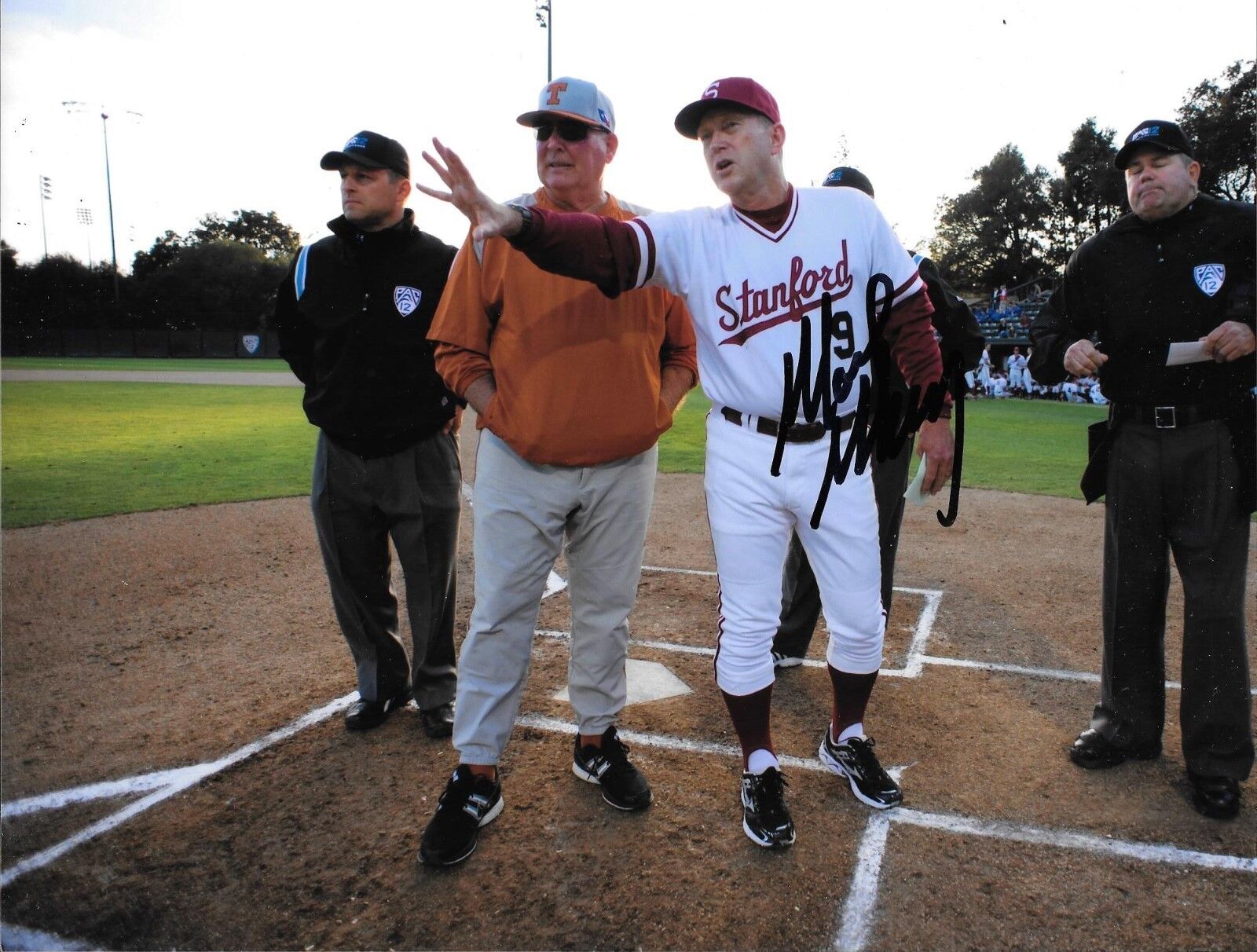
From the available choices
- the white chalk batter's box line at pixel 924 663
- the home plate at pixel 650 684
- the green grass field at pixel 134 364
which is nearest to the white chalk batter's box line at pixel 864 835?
the home plate at pixel 650 684

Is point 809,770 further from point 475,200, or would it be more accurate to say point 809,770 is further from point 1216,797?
point 475,200

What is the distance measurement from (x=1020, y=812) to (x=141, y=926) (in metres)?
2.52

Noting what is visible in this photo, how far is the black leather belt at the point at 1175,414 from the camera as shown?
9.11 feet

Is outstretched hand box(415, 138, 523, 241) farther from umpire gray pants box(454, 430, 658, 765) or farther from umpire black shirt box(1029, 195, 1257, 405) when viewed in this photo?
umpire black shirt box(1029, 195, 1257, 405)

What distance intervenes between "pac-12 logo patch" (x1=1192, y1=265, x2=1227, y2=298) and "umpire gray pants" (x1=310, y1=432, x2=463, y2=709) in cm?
272

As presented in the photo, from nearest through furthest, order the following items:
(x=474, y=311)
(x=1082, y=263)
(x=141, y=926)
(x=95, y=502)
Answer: (x=141, y=926) → (x=474, y=311) → (x=1082, y=263) → (x=95, y=502)

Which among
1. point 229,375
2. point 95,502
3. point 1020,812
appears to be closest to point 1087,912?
point 1020,812

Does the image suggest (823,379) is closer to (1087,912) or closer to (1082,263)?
(1082,263)

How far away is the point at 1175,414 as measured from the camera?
280 centimetres

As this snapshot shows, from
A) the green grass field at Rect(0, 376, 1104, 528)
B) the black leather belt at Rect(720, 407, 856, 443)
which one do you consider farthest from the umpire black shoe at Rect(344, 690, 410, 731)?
the green grass field at Rect(0, 376, 1104, 528)

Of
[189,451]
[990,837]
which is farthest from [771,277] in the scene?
[189,451]

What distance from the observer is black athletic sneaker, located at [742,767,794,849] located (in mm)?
2416

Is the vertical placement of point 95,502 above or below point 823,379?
below

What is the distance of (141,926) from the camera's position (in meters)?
2.08
